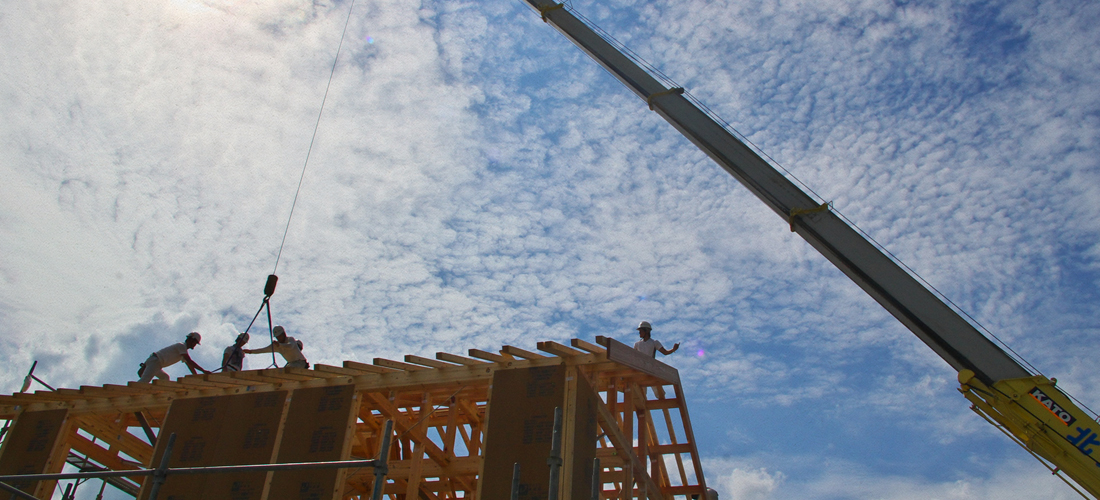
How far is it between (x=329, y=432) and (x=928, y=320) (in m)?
8.93

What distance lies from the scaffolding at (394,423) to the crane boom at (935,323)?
11.0ft

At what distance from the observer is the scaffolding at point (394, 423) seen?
9805 millimetres

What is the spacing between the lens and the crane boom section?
988cm

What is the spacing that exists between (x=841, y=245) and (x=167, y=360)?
479 inches

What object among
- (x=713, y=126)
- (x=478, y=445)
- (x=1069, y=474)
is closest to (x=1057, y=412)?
(x=1069, y=474)

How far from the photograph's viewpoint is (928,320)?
10242 millimetres

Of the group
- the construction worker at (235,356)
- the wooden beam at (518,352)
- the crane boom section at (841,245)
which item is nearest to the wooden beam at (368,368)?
the wooden beam at (518,352)

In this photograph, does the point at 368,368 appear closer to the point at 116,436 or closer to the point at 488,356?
the point at 488,356

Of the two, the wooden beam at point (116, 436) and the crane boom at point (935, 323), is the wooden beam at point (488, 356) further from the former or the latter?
the wooden beam at point (116, 436)

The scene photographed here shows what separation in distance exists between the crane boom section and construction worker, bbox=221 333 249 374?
941 cm

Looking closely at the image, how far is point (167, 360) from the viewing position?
13.5 metres

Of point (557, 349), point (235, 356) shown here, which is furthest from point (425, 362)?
point (235, 356)

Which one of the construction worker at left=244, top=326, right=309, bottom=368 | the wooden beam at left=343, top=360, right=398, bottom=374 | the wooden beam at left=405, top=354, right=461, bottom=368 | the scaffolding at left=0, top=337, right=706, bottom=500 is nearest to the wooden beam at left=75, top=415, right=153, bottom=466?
the scaffolding at left=0, top=337, right=706, bottom=500

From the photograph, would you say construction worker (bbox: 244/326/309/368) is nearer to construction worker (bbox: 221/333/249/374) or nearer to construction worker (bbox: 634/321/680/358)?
construction worker (bbox: 221/333/249/374)
